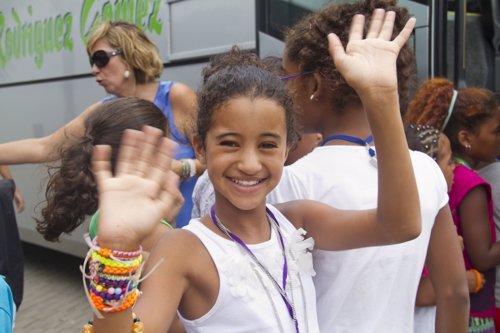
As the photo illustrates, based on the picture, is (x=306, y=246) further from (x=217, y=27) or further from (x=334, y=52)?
(x=217, y=27)

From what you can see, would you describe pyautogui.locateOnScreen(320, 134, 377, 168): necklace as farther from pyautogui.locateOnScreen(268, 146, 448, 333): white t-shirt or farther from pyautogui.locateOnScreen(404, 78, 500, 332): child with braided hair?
pyautogui.locateOnScreen(404, 78, 500, 332): child with braided hair

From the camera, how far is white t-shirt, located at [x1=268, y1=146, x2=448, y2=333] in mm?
1473

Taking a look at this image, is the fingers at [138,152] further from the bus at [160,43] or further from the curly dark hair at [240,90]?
the bus at [160,43]

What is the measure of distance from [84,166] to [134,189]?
96cm

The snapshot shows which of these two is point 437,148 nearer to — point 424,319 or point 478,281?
point 478,281

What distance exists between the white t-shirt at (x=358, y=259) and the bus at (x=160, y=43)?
6.30 feet

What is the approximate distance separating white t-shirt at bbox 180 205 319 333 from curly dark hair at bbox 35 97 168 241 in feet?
2.45

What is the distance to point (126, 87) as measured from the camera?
296 cm

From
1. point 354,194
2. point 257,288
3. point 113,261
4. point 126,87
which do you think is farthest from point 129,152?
point 126,87

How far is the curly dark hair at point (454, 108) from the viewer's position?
2703mm

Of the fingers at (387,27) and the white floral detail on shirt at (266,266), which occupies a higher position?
the fingers at (387,27)

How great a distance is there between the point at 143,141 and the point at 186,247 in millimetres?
279

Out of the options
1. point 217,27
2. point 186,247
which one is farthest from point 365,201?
point 217,27

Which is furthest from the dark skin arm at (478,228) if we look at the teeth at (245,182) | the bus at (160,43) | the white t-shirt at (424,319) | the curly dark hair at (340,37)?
the teeth at (245,182)
